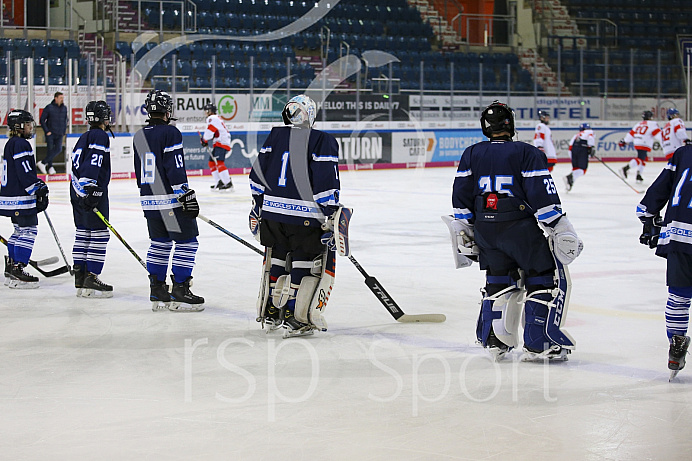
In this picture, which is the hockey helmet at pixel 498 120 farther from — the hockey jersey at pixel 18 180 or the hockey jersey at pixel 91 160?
the hockey jersey at pixel 18 180

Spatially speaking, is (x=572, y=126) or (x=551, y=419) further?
(x=572, y=126)

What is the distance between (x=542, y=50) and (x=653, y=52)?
3278mm

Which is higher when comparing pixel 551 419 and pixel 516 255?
pixel 516 255

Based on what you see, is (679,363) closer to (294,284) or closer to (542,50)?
(294,284)

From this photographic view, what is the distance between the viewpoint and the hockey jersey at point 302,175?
5.15 meters

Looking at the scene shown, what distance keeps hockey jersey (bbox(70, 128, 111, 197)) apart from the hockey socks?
3.92 metres

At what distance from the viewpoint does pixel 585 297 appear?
21.1ft

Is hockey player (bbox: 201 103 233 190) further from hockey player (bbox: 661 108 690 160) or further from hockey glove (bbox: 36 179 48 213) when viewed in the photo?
hockey glove (bbox: 36 179 48 213)

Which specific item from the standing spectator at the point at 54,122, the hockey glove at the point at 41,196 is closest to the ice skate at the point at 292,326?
the hockey glove at the point at 41,196

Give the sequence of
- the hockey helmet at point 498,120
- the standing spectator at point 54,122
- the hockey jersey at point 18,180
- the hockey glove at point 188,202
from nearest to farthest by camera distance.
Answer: the hockey helmet at point 498,120 < the hockey glove at point 188,202 < the hockey jersey at point 18,180 < the standing spectator at point 54,122

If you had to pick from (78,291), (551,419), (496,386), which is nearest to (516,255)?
(496,386)

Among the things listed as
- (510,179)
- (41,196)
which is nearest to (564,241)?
(510,179)

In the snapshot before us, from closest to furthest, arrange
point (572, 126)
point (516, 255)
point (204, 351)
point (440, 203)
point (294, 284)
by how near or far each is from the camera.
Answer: point (516, 255), point (204, 351), point (294, 284), point (440, 203), point (572, 126)

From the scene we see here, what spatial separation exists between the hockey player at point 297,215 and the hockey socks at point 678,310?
1888mm
